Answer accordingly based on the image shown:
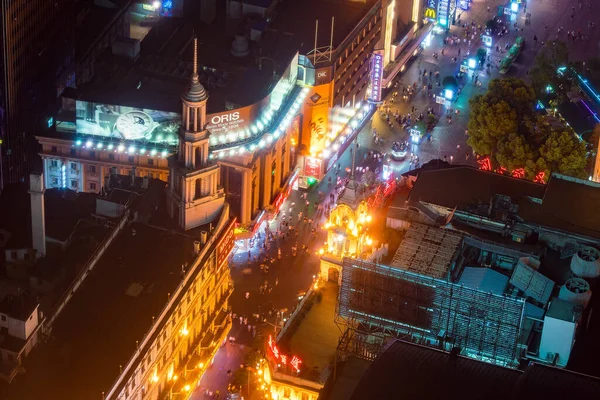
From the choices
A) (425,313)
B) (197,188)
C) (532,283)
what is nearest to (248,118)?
(197,188)

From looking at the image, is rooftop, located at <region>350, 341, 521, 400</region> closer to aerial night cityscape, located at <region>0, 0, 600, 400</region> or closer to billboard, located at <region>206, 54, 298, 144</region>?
aerial night cityscape, located at <region>0, 0, 600, 400</region>

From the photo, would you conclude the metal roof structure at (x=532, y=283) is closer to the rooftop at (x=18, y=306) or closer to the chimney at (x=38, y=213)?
the chimney at (x=38, y=213)

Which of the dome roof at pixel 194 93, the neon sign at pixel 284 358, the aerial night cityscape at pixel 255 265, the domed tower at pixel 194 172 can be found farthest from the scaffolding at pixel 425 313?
the dome roof at pixel 194 93

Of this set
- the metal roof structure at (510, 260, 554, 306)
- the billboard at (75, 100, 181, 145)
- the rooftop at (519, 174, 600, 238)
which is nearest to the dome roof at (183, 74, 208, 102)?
the billboard at (75, 100, 181, 145)

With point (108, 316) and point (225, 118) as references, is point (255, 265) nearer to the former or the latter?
point (225, 118)

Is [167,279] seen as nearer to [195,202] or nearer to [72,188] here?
[195,202]

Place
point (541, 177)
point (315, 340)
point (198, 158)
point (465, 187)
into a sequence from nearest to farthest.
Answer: point (315, 340) < point (198, 158) < point (465, 187) < point (541, 177)
